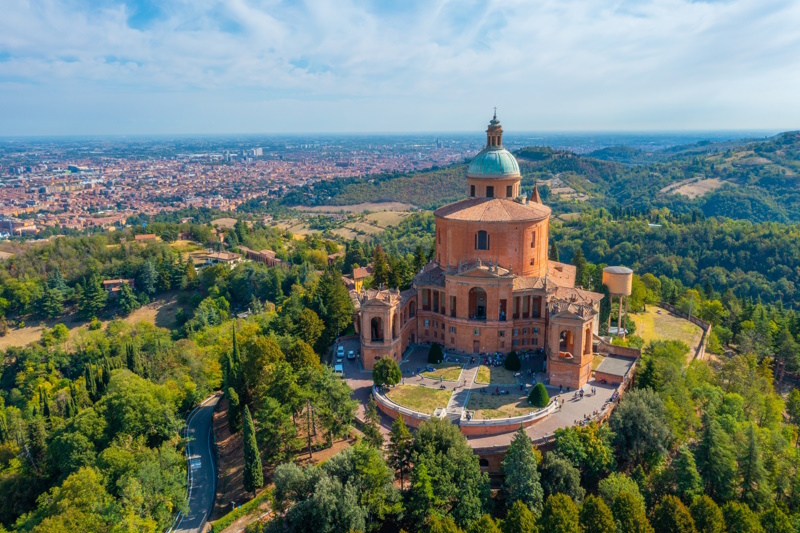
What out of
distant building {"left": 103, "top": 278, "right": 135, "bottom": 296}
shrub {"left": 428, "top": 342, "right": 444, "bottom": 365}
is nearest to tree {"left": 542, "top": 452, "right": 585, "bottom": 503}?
shrub {"left": 428, "top": 342, "right": 444, "bottom": 365}

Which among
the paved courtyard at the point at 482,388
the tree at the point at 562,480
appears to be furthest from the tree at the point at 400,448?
the tree at the point at 562,480

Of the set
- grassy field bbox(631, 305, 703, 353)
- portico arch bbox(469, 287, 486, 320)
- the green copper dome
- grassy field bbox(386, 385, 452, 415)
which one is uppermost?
the green copper dome

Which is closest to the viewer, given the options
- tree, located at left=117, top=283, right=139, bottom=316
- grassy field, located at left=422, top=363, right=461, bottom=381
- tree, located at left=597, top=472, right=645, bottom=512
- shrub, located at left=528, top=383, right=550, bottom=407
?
tree, located at left=597, top=472, right=645, bottom=512

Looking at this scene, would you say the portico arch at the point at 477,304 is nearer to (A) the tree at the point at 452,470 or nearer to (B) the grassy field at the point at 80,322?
(A) the tree at the point at 452,470

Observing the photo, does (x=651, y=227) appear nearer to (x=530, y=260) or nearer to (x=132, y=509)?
(x=530, y=260)

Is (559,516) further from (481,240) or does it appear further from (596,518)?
(481,240)

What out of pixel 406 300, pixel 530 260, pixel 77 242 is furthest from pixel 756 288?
pixel 77 242

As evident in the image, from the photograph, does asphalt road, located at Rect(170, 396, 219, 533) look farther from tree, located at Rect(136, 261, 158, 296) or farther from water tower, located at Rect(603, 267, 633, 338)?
tree, located at Rect(136, 261, 158, 296)
